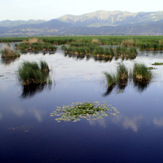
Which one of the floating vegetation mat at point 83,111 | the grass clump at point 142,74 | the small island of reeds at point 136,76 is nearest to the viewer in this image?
the floating vegetation mat at point 83,111

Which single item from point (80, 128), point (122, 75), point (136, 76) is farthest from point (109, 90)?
point (80, 128)

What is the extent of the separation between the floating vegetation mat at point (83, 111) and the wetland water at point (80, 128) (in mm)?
328

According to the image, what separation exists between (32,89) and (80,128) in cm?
649

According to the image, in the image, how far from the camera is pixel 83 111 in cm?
984

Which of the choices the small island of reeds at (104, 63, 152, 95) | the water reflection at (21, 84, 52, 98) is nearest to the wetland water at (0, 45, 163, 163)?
the water reflection at (21, 84, 52, 98)

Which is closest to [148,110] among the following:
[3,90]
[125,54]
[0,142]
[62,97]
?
[62,97]

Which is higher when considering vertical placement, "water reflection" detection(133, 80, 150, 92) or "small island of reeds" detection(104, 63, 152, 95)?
"small island of reeds" detection(104, 63, 152, 95)

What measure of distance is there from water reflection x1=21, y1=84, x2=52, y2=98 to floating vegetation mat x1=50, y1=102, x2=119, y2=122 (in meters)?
3.33

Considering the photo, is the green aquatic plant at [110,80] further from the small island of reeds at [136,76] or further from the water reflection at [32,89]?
the water reflection at [32,89]

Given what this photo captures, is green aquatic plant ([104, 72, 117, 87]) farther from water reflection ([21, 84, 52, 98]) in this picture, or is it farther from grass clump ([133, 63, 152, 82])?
water reflection ([21, 84, 52, 98])

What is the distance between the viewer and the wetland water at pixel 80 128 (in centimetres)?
686

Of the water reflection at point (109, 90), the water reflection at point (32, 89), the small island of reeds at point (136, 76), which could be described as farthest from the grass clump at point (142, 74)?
the water reflection at point (32, 89)

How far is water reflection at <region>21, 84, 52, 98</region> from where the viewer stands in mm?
13219

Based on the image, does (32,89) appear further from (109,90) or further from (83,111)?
(83,111)
